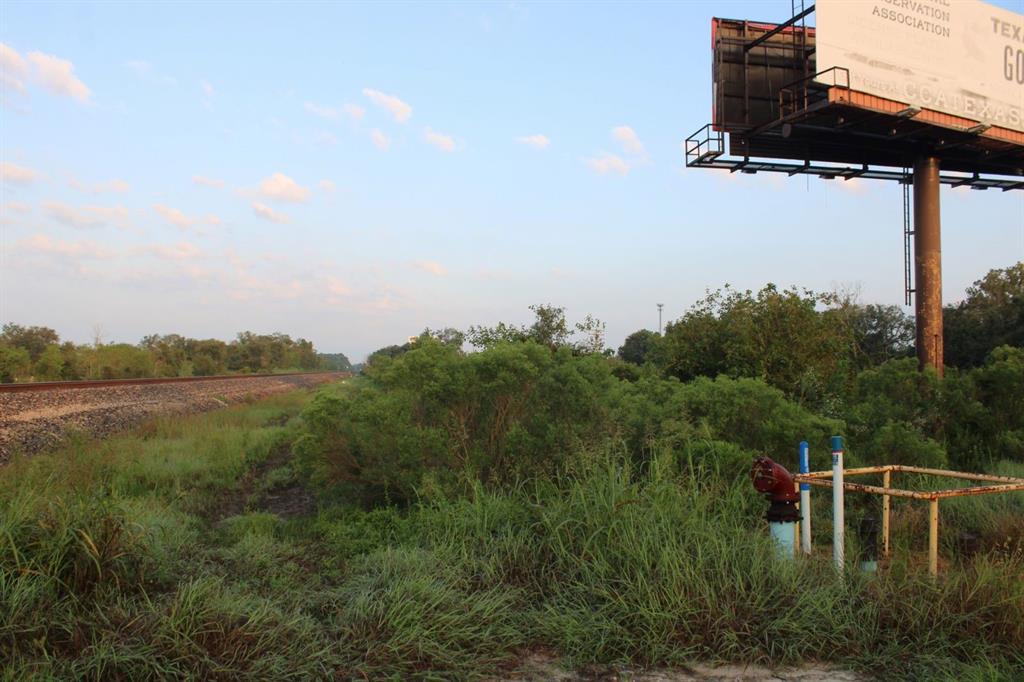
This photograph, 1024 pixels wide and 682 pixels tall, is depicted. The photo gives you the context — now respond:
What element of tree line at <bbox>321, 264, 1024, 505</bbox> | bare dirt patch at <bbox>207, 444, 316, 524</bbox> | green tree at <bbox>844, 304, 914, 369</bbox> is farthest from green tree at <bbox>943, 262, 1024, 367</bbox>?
bare dirt patch at <bbox>207, 444, 316, 524</bbox>

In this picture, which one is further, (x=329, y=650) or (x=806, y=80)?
(x=806, y=80)

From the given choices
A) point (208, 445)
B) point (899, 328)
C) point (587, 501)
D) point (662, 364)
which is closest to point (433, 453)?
point (587, 501)

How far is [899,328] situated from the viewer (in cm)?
4009

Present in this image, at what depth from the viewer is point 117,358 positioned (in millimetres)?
53750

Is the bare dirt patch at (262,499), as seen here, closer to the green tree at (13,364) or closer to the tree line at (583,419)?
the tree line at (583,419)

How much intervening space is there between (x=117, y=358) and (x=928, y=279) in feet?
168

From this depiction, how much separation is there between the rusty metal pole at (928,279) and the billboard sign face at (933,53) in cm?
262

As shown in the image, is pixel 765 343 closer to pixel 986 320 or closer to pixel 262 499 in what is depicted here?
pixel 262 499

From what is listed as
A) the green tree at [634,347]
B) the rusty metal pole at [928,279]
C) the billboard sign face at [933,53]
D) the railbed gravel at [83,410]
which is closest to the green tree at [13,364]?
the railbed gravel at [83,410]

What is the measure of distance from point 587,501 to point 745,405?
10.6 ft

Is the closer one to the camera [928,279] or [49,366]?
[928,279]

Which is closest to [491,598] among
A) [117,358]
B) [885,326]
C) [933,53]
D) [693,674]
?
[693,674]

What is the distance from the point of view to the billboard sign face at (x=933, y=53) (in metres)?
17.9

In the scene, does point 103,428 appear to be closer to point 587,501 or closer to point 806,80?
point 587,501
